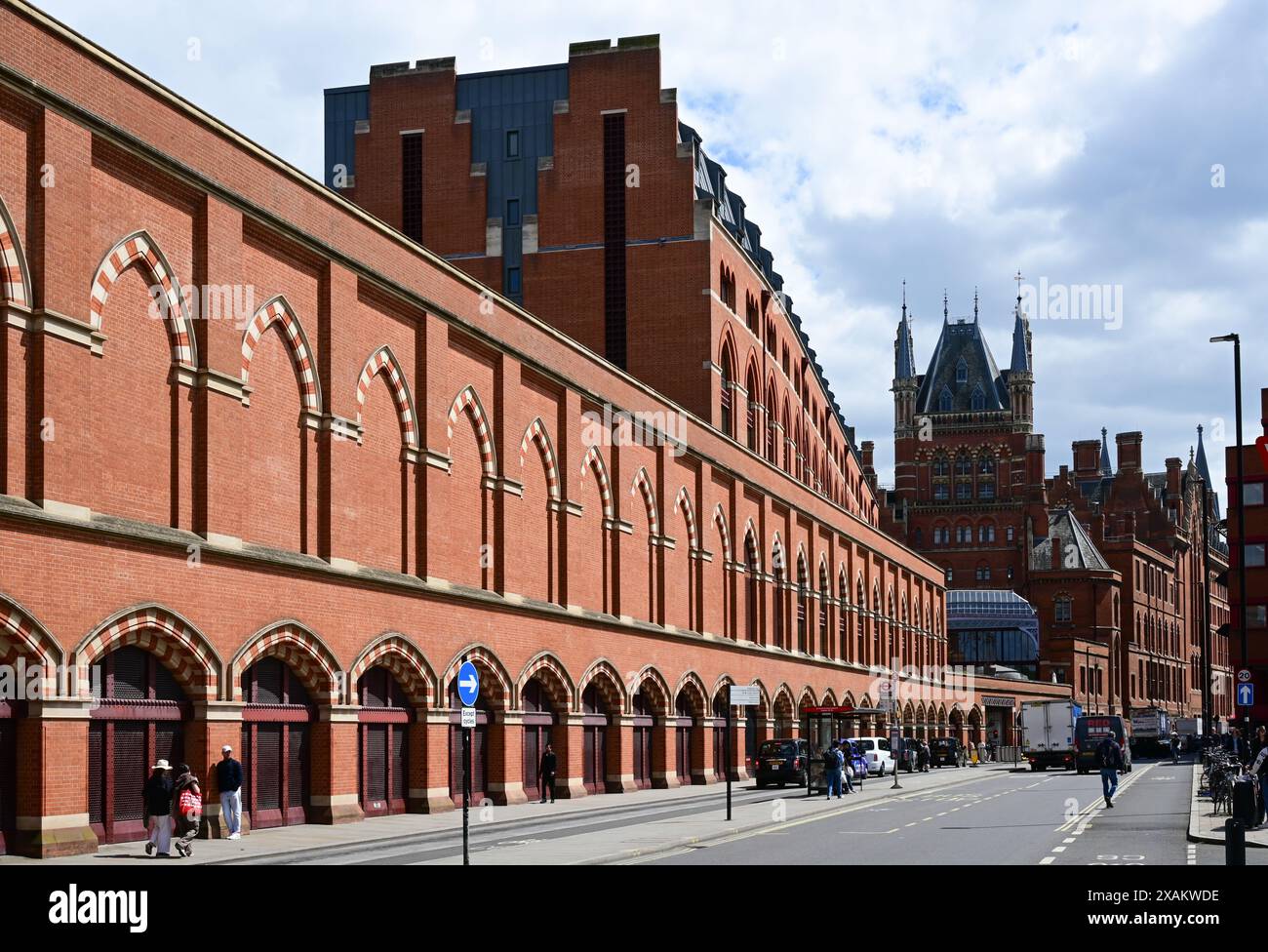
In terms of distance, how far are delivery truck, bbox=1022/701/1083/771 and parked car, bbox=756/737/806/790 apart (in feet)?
89.9

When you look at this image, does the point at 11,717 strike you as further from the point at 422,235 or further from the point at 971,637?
the point at 971,637

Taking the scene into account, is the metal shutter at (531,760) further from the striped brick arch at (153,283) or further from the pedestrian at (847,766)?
the striped brick arch at (153,283)

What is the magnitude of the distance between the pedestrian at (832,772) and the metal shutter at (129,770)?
21588mm

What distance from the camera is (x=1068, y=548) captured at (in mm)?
143000

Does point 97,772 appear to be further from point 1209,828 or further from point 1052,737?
point 1052,737

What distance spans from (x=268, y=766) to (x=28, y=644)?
25.6 feet

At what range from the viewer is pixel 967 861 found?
74.0 feet

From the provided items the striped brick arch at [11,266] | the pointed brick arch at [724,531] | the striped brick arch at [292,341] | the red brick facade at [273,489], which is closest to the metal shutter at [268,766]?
Answer: the red brick facade at [273,489]

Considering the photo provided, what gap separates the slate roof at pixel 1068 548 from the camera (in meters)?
141

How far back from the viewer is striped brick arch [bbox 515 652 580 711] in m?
41.1

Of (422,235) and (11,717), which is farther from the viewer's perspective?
(422,235)

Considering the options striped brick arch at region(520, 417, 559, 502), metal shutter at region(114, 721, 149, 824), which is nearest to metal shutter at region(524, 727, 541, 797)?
striped brick arch at region(520, 417, 559, 502)

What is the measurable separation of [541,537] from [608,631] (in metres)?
4.55
